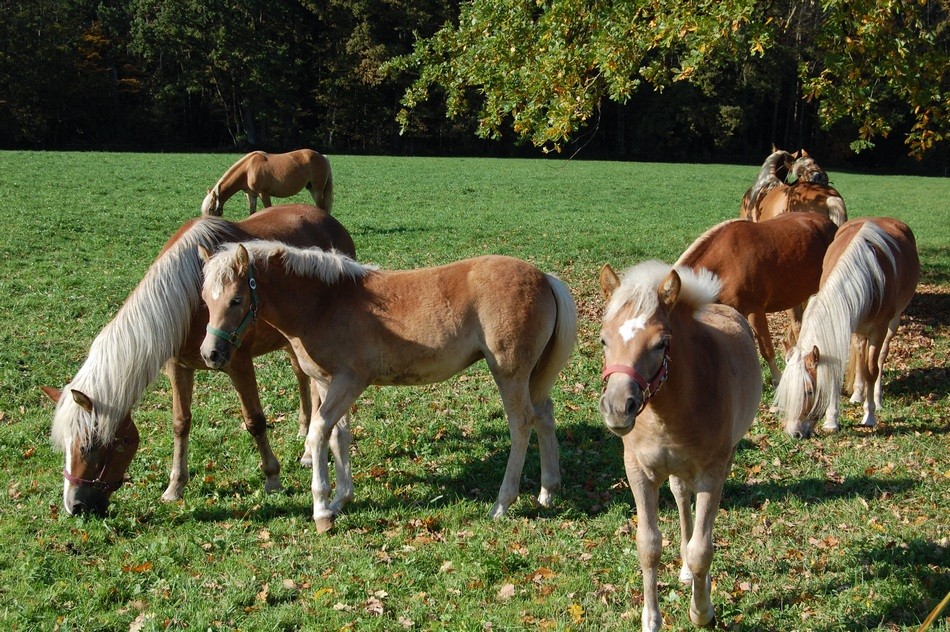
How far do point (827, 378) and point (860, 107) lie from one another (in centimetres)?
572

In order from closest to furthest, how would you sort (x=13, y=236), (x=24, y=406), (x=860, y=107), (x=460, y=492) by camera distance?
1. (x=460, y=492)
2. (x=24, y=406)
3. (x=860, y=107)
4. (x=13, y=236)

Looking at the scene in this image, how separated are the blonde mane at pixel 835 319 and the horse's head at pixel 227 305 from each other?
4.29 m

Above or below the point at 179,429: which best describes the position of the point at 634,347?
above

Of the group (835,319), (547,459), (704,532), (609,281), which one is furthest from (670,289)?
A: (835,319)

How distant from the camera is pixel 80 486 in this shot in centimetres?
A: 542

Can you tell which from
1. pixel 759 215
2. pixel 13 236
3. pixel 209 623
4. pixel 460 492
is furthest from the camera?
pixel 13 236

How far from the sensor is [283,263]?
18.4 ft

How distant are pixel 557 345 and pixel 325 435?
1882mm

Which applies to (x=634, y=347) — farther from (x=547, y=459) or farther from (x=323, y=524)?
(x=323, y=524)

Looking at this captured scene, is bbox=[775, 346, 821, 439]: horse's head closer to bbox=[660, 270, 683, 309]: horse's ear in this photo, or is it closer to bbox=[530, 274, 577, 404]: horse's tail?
bbox=[530, 274, 577, 404]: horse's tail

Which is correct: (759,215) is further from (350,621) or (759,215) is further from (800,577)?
(350,621)

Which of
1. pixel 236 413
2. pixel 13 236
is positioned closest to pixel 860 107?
pixel 236 413

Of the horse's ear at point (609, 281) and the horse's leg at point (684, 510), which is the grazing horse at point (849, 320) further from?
the horse's ear at point (609, 281)

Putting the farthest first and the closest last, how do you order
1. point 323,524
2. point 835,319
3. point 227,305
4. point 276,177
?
point 276,177, point 835,319, point 323,524, point 227,305
